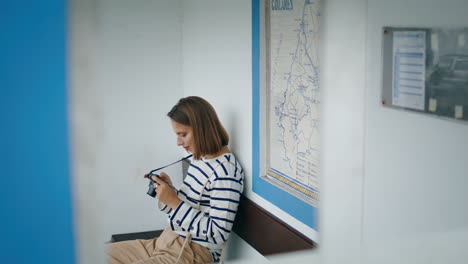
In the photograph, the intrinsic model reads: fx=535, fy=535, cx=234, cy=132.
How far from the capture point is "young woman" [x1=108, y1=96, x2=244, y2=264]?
153cm

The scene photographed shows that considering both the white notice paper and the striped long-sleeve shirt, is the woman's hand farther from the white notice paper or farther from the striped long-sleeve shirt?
the white notice paper

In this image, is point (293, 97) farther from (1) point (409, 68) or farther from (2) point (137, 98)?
(2) point (137, 98)

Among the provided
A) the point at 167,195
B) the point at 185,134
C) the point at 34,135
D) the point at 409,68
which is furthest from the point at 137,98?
the point at 34,135

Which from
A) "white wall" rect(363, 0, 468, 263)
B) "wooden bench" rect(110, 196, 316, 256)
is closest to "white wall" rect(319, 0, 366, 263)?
"white wall" rect(363, 0, 468, 263)

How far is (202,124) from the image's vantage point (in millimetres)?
1613

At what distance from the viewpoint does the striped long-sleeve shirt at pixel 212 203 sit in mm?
1527

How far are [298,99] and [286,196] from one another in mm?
247

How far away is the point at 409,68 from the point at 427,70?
42 mm

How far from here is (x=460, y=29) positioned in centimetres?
69

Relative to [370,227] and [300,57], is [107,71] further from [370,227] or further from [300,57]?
[370,227]

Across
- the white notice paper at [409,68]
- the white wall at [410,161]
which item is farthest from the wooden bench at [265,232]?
the white notice paper at [409,68]

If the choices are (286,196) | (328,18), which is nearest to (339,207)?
(328,18)

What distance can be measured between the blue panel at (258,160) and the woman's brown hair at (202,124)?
0.12 meters

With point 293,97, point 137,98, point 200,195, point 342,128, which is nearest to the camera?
point 342,128
